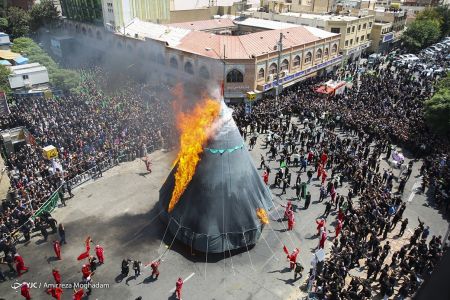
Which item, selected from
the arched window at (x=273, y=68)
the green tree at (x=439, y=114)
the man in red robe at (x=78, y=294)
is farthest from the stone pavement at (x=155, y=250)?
the arched window at (x=273, y=68)

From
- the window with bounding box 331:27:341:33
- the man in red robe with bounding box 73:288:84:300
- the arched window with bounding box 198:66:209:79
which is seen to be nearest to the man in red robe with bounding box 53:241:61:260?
the man in red robe with bounding box 73:288:84:300

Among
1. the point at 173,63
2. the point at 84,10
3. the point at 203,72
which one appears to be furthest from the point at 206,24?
the point at 84,10

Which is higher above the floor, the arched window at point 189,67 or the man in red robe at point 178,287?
the arched window at point 189,67

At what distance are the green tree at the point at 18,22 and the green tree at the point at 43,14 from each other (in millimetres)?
1042

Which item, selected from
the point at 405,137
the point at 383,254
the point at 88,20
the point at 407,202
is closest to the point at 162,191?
the point at 383,254

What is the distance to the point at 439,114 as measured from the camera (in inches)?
1013

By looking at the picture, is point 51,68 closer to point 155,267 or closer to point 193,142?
point 193,142

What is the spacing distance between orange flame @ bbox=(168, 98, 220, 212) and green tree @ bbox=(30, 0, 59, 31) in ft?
190

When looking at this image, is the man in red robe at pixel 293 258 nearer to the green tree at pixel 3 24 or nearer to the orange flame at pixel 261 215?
A: the orange flame at pixel 261 215

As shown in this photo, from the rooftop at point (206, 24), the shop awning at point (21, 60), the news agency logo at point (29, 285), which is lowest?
the news agency logo at point (29, 285)

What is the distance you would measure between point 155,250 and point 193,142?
5.57m

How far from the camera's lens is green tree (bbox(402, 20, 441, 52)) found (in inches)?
2212

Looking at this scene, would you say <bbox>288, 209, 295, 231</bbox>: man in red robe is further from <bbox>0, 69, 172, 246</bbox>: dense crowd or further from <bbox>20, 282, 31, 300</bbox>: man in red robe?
<bbox>20, 282, 31, 300</bbox>: man in red robe

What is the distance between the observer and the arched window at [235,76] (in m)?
35.6
